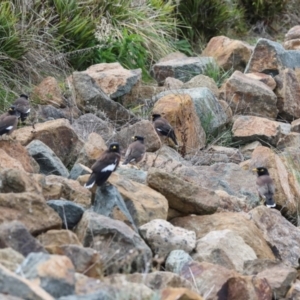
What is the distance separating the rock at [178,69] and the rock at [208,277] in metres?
6.41

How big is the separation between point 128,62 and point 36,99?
2.20 m

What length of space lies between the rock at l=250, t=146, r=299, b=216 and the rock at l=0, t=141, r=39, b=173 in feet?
7.49

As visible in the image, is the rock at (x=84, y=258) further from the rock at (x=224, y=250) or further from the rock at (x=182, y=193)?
the rock at (x=182, y=193)

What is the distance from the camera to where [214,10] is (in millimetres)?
14672

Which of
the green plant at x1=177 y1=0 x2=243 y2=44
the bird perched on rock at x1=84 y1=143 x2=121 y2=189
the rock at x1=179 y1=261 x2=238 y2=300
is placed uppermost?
the bird perched on rock at x1=84 y1=143 x2=121 y2=189

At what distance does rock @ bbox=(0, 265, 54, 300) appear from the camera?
165 inches

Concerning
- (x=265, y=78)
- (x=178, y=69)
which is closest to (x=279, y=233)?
(x=265, y=78)

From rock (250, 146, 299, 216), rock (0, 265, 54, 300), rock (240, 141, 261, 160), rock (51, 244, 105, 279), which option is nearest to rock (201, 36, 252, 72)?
rock (240, 141, 261, 160)

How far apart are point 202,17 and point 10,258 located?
33.9ft

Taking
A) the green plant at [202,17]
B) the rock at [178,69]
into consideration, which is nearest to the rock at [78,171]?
the rock at [178,69]

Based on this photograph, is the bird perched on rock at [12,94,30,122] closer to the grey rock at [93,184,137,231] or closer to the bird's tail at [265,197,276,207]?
the bird's tail at [265,197,276,207]

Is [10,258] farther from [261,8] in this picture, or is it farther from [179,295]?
[261,8]

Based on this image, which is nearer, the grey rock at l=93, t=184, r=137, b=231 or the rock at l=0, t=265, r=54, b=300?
the rock at l=0, t=265, r=54, b=300

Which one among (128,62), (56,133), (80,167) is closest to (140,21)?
(128,62)
